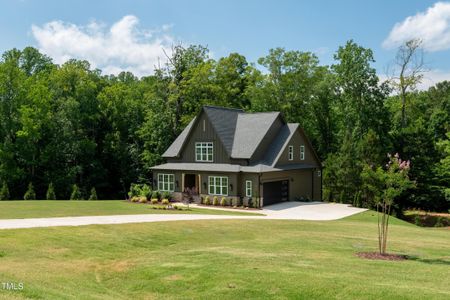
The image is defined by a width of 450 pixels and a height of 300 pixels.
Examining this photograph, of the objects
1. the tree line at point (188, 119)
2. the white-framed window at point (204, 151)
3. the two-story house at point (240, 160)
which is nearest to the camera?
the two-story house at point (240, 160)

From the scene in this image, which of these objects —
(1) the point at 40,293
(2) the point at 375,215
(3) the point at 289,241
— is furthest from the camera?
(2) the point at 375,215

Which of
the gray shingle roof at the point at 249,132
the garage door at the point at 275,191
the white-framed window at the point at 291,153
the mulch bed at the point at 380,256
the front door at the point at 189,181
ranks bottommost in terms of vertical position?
the mulch bed at the point at 380,256

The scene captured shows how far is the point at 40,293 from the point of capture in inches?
382

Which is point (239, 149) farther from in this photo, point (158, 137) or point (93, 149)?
point (93, 149)

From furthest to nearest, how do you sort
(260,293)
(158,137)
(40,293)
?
(158,137)
(260,293)
(40,293)

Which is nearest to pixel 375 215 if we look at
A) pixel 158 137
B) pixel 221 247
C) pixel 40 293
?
pixel 221 247

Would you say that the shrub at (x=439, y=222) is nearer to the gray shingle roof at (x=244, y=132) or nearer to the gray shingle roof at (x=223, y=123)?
the gray shingle roof at (x=244, y=132)

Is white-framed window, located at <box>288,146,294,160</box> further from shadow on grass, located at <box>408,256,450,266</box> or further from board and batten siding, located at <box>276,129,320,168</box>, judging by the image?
shadow on grass, located at <box>408,256,450,266</box>

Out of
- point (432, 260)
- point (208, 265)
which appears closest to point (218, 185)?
point (432, 260)

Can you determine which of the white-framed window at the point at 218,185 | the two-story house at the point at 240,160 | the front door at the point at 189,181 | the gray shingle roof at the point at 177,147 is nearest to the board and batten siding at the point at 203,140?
the two-story house at the point at 240,160

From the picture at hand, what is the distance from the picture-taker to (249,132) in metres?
40.4

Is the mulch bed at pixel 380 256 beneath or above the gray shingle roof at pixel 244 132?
beneath

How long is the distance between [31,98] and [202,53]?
65.8 feet

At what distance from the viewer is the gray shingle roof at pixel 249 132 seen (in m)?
38.5
